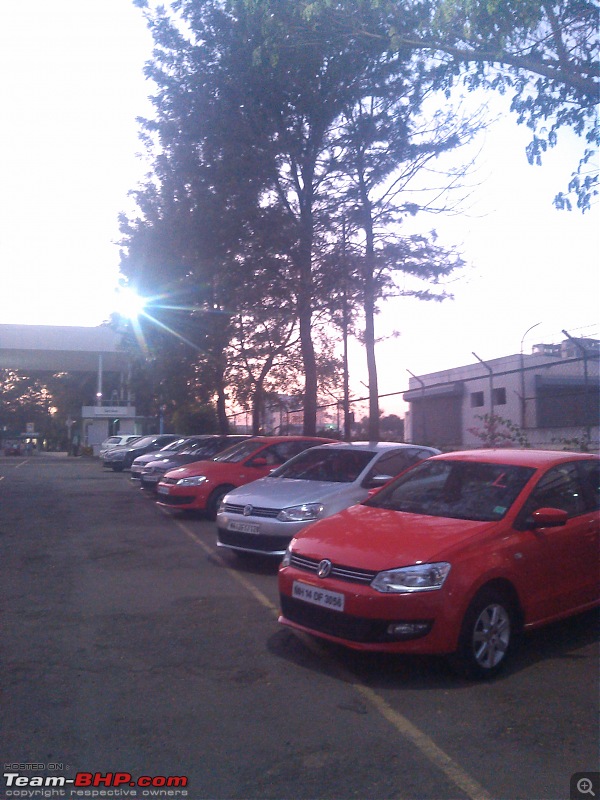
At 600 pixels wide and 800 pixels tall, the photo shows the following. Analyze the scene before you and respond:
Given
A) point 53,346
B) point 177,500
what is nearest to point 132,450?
point 177,500

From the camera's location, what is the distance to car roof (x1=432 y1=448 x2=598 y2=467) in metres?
6.48

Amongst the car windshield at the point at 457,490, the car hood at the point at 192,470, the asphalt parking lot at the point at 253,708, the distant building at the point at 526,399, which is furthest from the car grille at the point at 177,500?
the car windshield at the point at 457,490

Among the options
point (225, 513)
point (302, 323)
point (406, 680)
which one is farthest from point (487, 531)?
point (302, 323)

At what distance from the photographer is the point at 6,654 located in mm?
5707

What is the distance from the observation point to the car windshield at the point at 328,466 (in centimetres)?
959

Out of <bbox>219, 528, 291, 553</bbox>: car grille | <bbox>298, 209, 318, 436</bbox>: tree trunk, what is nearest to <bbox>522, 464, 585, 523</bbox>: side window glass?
<bbox>219, 528, 291, 553</bbox>: car grille

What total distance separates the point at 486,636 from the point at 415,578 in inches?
27.0

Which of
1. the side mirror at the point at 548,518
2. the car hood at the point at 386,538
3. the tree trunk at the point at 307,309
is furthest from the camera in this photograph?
the tree trunk at the point at 307,309

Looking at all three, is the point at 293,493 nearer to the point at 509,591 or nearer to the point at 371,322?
the point at 509,591

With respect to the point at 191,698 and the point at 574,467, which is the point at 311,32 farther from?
the point at 191,698

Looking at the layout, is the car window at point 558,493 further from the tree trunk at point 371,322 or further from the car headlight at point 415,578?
the tree trunk at point 371,322

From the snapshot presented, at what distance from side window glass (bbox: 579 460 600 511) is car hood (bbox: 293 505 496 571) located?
1362mm

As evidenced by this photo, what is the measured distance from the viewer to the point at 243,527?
8953 mm

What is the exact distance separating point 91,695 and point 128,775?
1147 mm
